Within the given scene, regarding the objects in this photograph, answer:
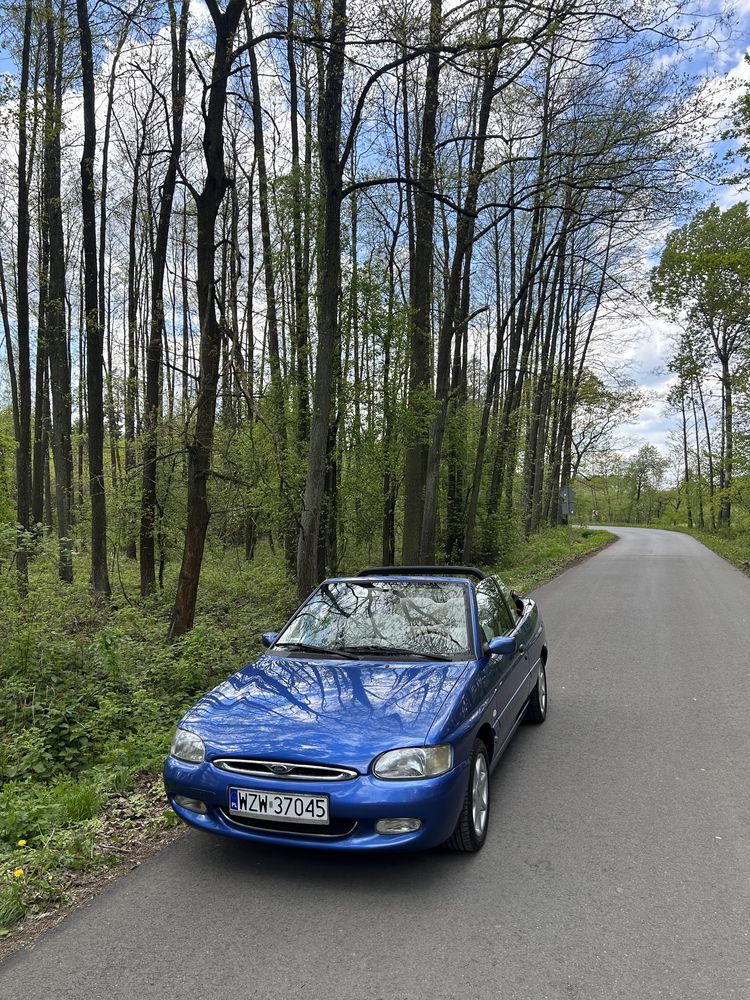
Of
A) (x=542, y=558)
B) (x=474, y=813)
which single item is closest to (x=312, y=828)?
(x=474, y=813)

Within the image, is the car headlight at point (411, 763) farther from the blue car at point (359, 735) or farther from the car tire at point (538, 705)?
the car tire at point (538, 705)

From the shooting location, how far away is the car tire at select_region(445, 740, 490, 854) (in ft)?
11.7

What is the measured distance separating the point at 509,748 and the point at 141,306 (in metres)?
24.1

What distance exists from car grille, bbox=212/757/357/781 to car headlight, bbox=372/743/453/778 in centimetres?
15

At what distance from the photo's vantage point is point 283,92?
15070 millimetres

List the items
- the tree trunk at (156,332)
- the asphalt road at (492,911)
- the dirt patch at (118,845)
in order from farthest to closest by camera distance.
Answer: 1. the tree trunk at (156,332)
2. the dirt patch at (118,845)
3. the asphalt road at (492,911)

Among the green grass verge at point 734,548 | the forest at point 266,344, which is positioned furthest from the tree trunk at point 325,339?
the green grass verge at point 734,548

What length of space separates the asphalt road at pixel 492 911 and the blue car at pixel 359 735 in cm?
26

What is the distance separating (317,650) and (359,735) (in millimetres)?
1222

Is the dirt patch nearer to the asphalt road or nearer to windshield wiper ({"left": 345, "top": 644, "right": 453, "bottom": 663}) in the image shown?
the asphalt road

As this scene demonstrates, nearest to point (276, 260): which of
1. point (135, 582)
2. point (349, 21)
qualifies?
point (349, 21)

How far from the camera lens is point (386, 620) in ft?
15.8

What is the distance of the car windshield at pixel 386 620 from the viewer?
4.51 meters

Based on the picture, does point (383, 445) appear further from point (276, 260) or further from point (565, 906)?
point (565, 906)
